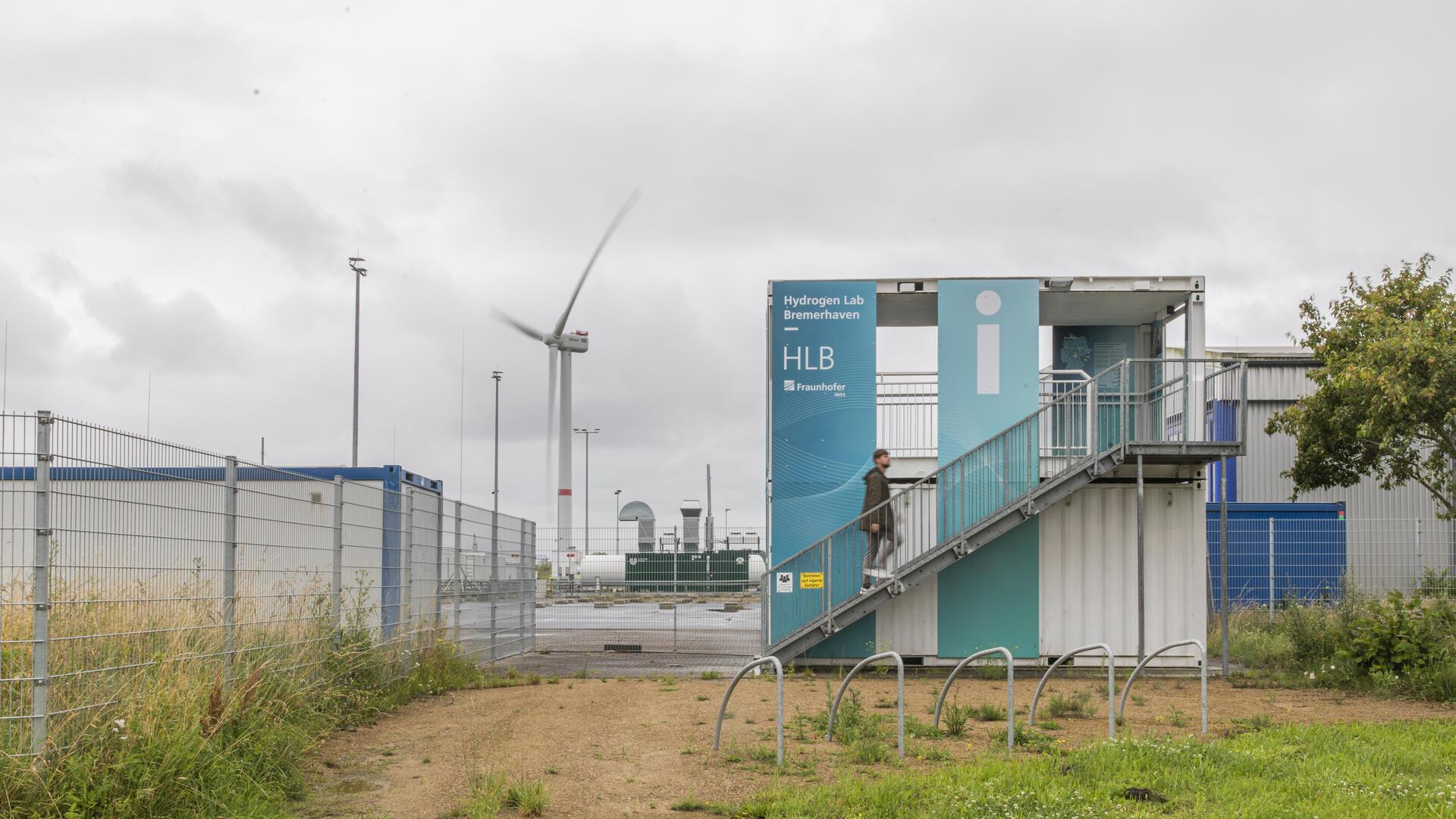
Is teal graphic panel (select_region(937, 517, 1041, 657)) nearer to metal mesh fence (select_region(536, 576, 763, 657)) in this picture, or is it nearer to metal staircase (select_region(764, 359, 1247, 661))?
metal staircase (select_region(764, 359, 1247, 661))

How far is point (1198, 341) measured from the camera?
1784cm

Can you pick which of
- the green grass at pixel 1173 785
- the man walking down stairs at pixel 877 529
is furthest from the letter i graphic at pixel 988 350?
the green grass at pixel 1173 785

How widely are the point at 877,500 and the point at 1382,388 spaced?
708 centimetres

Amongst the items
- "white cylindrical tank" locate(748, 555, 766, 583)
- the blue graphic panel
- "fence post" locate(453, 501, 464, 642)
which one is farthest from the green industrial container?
"fence post" locate(453, 501, 464, 642)

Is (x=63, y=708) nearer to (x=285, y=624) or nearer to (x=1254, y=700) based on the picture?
(x=285, y=624)

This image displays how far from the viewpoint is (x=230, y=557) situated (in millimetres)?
9805

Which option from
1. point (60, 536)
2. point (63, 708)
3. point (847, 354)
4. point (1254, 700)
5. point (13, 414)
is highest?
point (847, 354)

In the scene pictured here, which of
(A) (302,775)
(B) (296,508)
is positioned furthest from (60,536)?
(B) (296,508)

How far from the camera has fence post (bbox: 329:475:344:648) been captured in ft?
40.0

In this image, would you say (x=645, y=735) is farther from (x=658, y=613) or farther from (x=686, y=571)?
(x=658, y=613)

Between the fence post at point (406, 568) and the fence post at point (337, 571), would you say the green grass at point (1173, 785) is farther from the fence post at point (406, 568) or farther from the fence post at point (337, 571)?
the fence post at point (406, 568)

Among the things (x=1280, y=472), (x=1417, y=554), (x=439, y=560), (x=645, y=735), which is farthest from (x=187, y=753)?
(x=1280, y=472)

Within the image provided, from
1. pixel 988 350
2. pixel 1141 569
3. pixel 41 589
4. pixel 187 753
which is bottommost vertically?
pixel 187 753

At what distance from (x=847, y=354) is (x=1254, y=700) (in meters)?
6.70
